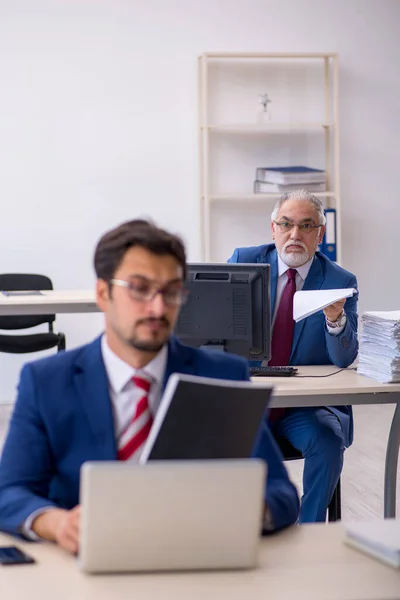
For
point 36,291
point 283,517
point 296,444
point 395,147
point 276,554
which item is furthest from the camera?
point 395,147

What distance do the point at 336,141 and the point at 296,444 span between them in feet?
12.1

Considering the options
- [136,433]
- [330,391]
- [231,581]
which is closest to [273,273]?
[330,391]

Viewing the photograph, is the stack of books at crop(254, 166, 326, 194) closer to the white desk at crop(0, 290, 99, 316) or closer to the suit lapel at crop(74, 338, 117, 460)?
the white desk at crop(0, 290, 99, 316)

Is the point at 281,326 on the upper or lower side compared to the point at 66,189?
lower

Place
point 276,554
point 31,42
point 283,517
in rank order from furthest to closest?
point 31,42 < point 283,517 < point 276,554

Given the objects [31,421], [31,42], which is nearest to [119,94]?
[31,42]

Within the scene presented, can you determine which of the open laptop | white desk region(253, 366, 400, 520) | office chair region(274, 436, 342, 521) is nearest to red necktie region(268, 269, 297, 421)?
office chair region(274, 436, 342, 521)

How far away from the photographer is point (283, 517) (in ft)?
5.73

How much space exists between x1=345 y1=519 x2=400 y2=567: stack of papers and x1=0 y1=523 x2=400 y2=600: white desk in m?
0.01

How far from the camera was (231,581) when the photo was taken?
1425 mm

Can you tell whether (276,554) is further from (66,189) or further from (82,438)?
(66,189)

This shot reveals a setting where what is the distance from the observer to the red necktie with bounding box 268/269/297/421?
11.5ft

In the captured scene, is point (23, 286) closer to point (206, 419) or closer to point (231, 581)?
point (206, 419)

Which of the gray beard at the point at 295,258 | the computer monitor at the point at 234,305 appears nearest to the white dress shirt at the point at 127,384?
the computer monitor at the point at 234,305
